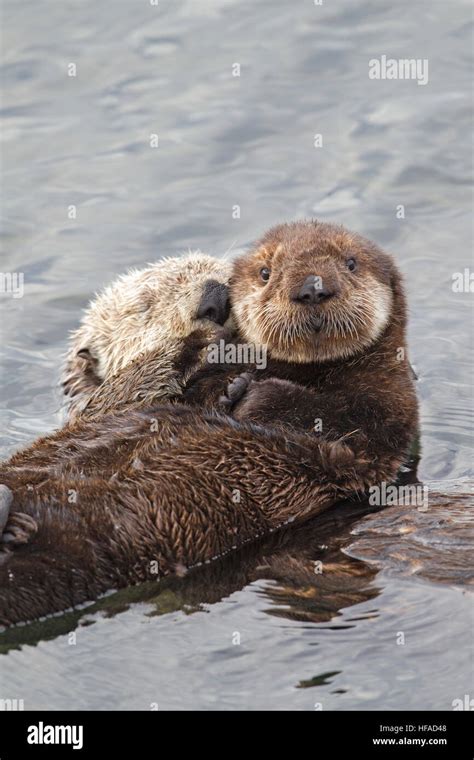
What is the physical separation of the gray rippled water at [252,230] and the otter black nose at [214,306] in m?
1.42

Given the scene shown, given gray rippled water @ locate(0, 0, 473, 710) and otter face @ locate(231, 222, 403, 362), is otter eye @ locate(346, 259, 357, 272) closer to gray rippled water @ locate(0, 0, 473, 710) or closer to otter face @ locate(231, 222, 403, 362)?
otter face @ locate(231, 222, 403, 362)

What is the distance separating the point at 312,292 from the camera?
6.39 meters

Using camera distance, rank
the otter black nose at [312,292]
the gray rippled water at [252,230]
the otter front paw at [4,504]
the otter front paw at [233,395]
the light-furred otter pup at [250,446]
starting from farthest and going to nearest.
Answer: the otter front paw at [233,395] → the otter black nose at [312,292] → the light-furred otter pup at [250,446] → the otter front paw at [4,504] → the gray rippled water at [252,230]

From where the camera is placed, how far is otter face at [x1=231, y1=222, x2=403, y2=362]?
255 inches

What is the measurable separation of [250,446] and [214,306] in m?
1.14

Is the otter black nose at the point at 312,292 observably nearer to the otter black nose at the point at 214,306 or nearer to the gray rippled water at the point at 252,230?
the otter black nose at the point at 214,306

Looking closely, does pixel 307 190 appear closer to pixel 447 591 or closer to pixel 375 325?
pixel 375 325

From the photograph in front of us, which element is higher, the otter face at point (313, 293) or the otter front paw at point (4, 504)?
the otter face at point (313, 293)

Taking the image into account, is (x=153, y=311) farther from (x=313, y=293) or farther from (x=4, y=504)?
(x=4, y=504)

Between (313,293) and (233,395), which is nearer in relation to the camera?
(313,293)

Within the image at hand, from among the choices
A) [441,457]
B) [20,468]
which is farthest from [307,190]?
[20,468]

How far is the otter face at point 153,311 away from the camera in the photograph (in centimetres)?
709

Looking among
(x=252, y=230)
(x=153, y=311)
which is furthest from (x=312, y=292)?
(x=252, y=230)

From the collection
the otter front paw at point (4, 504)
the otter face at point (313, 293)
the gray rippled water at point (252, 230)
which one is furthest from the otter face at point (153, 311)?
the otter front paw at point (4, 504)
